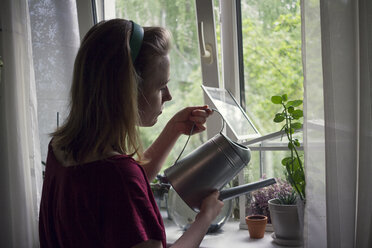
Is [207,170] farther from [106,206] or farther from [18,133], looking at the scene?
[18,133]

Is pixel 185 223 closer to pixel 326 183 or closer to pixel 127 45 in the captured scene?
pixel 326 183

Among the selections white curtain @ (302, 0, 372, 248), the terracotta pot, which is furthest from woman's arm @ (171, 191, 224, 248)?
the terracotta pot

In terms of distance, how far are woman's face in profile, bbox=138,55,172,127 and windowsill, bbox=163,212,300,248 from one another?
0.73 meters

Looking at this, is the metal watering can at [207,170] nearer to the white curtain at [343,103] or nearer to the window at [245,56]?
the white curtain at [343,103]

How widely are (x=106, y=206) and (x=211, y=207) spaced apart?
33cm

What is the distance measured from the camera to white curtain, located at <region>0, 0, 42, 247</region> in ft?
4.98

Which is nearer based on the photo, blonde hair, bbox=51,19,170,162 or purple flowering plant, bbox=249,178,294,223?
blonde hair, bbox=51,19,170,162

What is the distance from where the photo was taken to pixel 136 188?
0.77 metres

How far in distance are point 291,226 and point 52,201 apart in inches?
33.0

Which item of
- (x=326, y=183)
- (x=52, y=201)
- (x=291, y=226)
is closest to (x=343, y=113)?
(x=326, y=183)

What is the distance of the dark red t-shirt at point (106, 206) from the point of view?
2.47ft

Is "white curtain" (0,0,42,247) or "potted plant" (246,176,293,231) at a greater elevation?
"white curtain" (0,0,42,247)

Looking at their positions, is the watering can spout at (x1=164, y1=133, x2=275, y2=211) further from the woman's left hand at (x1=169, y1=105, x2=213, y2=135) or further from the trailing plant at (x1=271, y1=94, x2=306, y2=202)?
the trailing plant at (x1=271, y1=94, x2=306, y2=202)

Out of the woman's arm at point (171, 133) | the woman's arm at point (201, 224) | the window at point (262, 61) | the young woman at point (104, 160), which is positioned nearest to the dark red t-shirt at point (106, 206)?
the young woman at point (104, 160)
